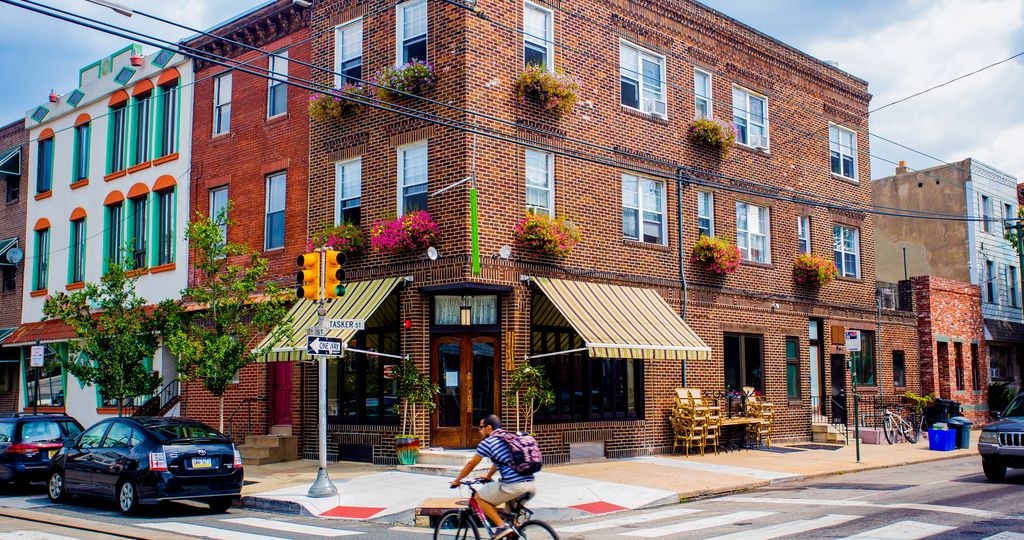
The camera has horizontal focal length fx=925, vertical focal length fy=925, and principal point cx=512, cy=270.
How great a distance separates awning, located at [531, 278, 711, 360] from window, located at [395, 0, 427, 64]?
5.58 m

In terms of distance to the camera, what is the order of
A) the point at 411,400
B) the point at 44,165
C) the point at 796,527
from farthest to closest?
the point at 44,165
the point at 411,400
the point at 796,527

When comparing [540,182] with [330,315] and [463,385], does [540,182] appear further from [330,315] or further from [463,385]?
[330,315]

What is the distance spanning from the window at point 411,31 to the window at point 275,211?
4871mm

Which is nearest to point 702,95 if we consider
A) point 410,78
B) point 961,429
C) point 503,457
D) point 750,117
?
point 750,117

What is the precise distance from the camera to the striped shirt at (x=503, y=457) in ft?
29.6

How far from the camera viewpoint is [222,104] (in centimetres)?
2464

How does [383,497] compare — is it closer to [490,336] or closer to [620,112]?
[490,336]

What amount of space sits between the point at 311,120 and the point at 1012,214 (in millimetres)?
30722

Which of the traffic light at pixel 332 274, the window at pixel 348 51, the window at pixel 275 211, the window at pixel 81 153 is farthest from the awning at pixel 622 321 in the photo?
the window at pixel 81 153

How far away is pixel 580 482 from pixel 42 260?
2235 centimetres

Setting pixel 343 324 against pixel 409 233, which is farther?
pixel 409 233

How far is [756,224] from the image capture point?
83.7ft

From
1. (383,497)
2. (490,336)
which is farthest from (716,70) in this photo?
(383,497)

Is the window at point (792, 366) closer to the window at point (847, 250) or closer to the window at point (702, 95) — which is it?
the window at point (847, 250)
